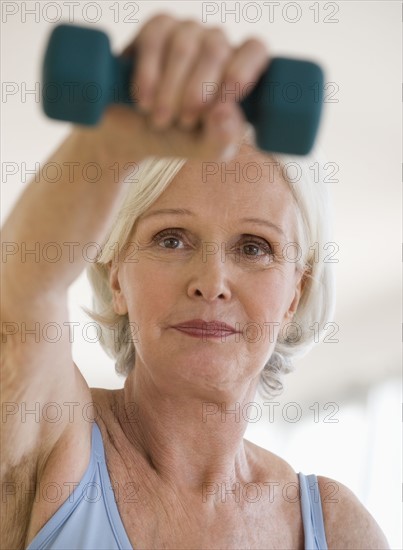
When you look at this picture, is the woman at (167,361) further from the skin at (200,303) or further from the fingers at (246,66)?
the fingers at (246,66)

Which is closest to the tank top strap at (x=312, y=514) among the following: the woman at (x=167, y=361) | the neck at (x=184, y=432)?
the woman at (x=167, y=361)

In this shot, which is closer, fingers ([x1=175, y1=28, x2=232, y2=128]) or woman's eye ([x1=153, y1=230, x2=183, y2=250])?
fingers ([x1=175, y1=28, x2=232, y2=128])

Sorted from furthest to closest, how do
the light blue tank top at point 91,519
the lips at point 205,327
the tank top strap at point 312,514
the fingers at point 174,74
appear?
the tank top strap at point 312,514
the lips at point 205,327
the light blue tank top at point 91,519
the fingers at point 174,74

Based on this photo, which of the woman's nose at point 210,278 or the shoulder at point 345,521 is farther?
the shoulder at point 345,521

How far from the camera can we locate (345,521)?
1.37m

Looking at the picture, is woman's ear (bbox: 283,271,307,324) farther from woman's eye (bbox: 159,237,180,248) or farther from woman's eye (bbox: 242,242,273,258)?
woman's eye (bbox: 159,237,180,248)

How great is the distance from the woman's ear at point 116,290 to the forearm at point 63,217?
495 millimetres

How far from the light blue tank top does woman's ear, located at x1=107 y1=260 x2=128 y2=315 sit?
231 mm

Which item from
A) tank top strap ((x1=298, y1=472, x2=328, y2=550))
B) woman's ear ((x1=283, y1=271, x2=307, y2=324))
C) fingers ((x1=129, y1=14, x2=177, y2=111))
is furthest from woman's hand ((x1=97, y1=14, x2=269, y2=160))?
tank top strap ((x1=298, y1=472, x2=328, y2=550))

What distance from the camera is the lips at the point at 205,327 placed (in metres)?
1.15

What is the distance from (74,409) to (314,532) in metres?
0.49

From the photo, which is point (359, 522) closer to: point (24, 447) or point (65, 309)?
point (24, 447)

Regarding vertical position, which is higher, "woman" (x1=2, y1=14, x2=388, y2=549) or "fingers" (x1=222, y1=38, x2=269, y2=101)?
"fingers" (x1=222, y1=38, x2=269, y2=101)

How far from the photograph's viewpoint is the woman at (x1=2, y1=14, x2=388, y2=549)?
0.88 m
